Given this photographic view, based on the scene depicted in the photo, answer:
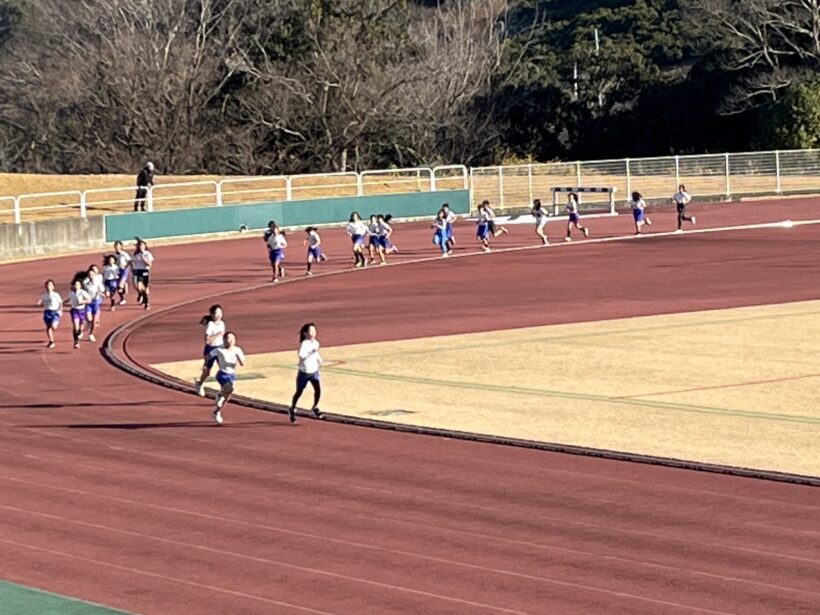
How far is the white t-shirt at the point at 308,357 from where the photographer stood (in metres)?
23.3

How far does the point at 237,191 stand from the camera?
5988 cm

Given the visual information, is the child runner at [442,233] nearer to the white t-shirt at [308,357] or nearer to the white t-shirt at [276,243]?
the white t-shirt at [276,243]

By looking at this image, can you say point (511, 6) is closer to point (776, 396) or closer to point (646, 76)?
point (646, 76)

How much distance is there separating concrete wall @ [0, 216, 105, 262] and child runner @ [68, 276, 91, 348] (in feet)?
63.4

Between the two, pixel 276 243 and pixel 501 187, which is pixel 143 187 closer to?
pixel 276 243

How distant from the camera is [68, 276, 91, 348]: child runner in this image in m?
32.9

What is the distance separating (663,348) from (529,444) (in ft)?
31.5

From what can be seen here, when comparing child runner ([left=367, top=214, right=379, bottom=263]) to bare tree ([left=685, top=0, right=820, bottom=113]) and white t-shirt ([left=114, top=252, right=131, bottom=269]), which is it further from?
bare tree ([left=685, top=0, right=820, bottom=113])

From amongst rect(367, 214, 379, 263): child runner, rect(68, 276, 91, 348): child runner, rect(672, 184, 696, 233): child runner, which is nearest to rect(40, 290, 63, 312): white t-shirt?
rect(68, 276, 91, 348): child runner

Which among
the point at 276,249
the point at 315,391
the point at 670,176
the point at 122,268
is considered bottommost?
the point at 315,391

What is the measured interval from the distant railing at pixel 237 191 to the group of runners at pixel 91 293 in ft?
53.7

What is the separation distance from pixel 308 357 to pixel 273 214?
1431 inches

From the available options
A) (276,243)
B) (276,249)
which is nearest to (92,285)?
(276,243)

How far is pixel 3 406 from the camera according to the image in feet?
86.7
